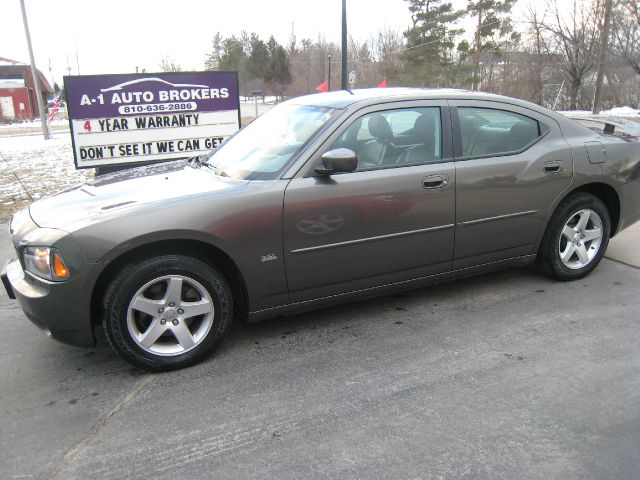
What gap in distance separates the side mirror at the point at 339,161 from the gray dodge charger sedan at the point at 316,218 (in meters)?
0.01

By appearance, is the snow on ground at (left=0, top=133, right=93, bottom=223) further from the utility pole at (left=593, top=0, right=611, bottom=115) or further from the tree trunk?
the tree trunk

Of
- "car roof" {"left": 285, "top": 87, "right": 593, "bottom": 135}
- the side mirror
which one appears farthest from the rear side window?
the side mirror

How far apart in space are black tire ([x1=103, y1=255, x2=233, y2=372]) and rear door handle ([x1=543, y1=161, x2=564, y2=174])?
2.60m

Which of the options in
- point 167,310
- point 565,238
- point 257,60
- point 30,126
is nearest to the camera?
point 167,310

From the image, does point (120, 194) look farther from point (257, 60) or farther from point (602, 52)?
point (257, 60)

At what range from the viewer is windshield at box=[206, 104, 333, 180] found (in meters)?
3.50

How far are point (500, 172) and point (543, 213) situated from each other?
1.86 feet

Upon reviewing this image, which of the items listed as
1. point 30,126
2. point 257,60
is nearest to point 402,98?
point 30,126

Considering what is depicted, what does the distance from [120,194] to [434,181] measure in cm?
209

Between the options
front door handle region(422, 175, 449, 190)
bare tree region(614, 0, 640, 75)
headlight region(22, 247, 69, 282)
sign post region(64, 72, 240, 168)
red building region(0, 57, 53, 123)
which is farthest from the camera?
red building region(0, 57, 53, 123)

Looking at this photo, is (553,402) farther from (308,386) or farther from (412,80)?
(412,80)

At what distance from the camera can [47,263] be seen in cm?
291

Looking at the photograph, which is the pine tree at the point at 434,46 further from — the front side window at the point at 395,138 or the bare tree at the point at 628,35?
the front side window at the point at 395,138

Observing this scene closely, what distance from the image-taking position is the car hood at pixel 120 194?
3.05m
